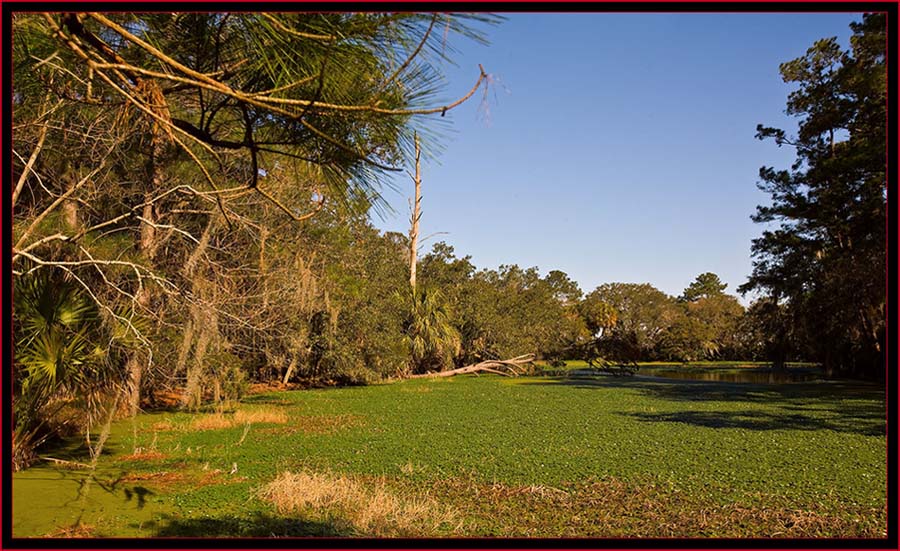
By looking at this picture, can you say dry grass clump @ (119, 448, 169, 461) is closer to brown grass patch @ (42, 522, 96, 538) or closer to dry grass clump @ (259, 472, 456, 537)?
dry grass clump @ (259, 472, 456, 537)

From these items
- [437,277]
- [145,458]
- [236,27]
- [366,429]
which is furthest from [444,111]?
[437,277]

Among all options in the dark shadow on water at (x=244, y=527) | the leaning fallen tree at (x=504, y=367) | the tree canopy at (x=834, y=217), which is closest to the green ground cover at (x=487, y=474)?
the dark shadow on water at (x=244, y=527)

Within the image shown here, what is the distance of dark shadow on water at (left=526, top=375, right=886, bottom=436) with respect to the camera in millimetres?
10539

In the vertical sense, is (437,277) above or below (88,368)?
above

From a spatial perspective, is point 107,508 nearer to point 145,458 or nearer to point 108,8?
point 145,458

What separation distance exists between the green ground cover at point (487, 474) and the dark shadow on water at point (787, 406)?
94mm

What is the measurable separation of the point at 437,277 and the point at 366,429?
1956 centimetres

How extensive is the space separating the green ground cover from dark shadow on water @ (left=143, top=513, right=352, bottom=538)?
0.8 inches

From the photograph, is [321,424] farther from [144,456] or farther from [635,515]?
[635,515]

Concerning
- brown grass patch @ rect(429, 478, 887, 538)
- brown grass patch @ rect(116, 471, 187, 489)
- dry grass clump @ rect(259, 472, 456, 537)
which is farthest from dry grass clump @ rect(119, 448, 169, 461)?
brown grass patch @ rect(429, 478, 887, 538)

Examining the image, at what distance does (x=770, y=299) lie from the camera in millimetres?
23219

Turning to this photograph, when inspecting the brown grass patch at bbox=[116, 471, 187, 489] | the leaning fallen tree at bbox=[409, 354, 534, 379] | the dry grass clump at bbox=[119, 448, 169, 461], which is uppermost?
the brown grass patch at bbox=[116, 471, 187, 489]

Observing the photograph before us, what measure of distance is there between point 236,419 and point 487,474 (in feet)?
19.6

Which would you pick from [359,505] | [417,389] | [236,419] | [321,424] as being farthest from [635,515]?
[417,389]
